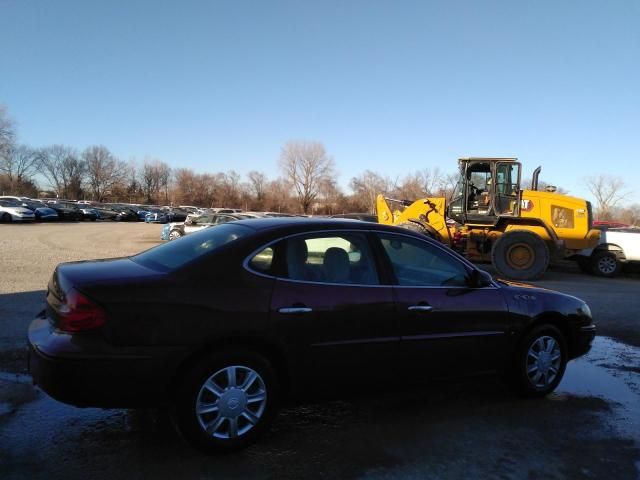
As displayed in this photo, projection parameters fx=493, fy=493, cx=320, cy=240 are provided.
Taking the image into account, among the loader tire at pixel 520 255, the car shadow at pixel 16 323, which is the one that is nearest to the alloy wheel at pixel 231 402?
the car shadow at pixel 16 323

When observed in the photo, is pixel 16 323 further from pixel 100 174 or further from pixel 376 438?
pixel 100 174

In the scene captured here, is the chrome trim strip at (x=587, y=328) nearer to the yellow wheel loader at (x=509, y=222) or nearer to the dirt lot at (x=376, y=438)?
the dirt lot at (x=376, y=438)

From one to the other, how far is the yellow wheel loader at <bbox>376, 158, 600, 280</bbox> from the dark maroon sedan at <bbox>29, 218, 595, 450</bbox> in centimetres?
967

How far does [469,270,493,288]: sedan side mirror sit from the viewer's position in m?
4.21

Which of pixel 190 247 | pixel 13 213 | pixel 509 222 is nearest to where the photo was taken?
pixel 190 247

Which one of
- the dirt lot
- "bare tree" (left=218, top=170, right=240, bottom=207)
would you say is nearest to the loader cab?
the dirt lot

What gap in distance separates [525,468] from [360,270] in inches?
68.8

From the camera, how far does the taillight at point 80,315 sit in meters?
2.98

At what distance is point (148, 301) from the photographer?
3074mm

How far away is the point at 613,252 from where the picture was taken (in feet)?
49.0

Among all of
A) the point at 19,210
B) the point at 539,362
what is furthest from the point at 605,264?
the point at 19,210

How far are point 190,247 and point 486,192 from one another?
12052mm

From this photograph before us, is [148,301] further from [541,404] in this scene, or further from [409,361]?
[541,404]

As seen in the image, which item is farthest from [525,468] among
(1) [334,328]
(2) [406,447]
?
(1) [334,328]
